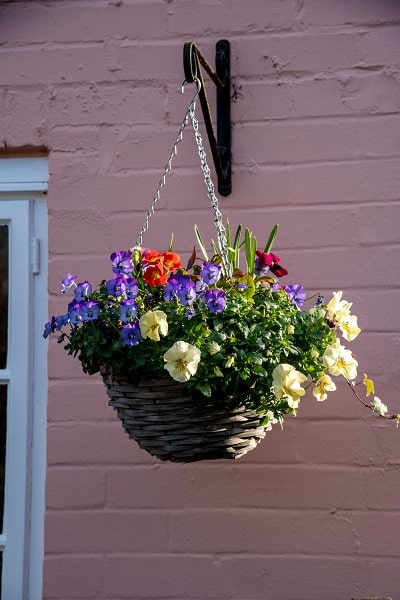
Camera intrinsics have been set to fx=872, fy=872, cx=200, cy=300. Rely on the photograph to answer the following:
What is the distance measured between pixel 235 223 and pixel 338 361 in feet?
2.10

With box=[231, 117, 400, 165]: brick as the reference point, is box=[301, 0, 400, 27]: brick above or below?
above

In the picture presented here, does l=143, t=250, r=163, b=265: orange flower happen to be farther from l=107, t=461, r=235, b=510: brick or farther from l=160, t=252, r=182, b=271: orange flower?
l=107, t=461, r=235, b=510: brick

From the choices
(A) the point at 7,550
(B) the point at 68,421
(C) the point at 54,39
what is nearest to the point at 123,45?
(C) the point at 54,39

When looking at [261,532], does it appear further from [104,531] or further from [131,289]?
[131,289]

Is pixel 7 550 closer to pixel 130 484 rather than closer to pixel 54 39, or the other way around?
pixel 130 484

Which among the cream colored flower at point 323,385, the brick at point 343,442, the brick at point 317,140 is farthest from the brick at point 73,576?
the brick at point 317,140

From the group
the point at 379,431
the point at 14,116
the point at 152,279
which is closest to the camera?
the point at 152,279

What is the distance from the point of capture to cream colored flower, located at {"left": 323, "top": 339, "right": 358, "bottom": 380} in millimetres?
1750

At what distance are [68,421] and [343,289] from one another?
0.79 meters

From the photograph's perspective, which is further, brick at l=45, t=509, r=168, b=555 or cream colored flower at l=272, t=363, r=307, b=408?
brick at l=45, t=509, r=168, b=555

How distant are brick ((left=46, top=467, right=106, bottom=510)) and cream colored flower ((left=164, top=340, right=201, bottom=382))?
0.76 meters

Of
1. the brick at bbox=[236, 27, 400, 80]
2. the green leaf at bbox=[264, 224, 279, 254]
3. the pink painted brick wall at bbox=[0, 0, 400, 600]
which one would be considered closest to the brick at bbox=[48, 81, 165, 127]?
the pink painted brick wall at bbox=[0, 0, 400, 600]

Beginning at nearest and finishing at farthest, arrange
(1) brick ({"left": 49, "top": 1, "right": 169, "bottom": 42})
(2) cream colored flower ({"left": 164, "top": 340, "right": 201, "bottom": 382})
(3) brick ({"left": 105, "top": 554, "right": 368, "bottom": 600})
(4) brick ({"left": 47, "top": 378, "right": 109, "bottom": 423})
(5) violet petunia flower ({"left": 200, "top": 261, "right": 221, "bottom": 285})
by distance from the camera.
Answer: (2) cream colored flower ({"left": 164, "top": 340, "right": 201, "bottom": 382}) → (5) violet petunia flower ({"left": 200, "top": 261, "right": 221, "bottom": 285}) → (3) brick ({"left": 105, "top": 554, "right": 368, "bottom": 600}) → (4) brick ({"left": 47, "top": 378, "right": 109, "bottom": 423}) → (1) brick ({"left": 49, "top": 1, "right": 169, "bottom": 42})

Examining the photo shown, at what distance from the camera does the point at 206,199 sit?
2.31 m
